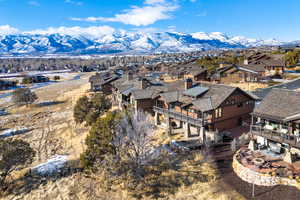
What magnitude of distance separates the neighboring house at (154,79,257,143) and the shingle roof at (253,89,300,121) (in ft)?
19.6

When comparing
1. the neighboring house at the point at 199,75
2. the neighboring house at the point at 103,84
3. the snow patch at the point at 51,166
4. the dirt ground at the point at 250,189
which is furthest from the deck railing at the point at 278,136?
the neighboring house at the point at 103,84

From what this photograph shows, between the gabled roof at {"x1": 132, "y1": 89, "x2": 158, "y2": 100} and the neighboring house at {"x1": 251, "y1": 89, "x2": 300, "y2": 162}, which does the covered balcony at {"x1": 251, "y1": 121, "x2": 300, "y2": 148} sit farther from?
the gabled roof at {"x1": 132, "y1": 89, "x2": 158, "y2": 100}

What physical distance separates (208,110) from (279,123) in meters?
8.53

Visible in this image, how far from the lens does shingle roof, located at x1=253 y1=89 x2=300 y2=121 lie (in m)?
22.0

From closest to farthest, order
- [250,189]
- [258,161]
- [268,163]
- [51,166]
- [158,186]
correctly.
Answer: [250,189] → [268,163] → [258,161] → [158,186] → [51,166]

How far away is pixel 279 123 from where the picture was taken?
23.3 meters

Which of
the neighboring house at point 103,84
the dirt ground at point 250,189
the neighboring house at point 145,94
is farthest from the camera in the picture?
the neighboring house at point 103,84

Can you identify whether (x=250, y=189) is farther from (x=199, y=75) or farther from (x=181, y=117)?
(x=199, y=75)

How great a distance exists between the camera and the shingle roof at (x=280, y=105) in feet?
72.0

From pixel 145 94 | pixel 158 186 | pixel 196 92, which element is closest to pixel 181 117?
pixel 196 92

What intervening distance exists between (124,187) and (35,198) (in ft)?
34.3

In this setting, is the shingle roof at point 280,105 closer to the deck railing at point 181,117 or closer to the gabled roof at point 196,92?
the deck railing at point 181,117

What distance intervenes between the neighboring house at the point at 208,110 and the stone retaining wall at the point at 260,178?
8.89 meters

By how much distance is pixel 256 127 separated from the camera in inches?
953
